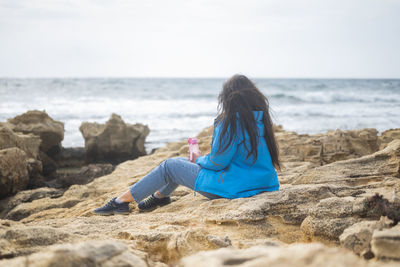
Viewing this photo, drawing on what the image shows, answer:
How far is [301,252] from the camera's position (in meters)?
1.46

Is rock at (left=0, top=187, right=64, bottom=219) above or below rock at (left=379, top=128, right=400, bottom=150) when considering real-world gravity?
below

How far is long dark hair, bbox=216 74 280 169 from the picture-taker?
337cm

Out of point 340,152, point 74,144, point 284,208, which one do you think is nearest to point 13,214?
point 284,208

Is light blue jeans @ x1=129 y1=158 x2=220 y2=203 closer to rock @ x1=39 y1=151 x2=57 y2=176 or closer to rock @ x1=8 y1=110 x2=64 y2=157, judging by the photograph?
rock @ x1=39 y1=151 x2=57 y2=176

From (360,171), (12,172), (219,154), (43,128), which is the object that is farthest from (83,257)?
(43,128)

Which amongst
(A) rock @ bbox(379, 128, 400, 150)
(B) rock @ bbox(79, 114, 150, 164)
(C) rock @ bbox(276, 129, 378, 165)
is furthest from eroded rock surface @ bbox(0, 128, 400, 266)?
(B) rock @ bbox(79, 114, 150, 164)

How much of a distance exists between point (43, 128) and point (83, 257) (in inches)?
325

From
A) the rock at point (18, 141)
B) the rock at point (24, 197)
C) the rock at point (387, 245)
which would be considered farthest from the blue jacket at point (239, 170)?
the rock at point (18, 141)

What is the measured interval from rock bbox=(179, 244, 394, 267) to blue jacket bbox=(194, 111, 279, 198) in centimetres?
175

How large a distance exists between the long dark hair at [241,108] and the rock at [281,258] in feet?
5.74

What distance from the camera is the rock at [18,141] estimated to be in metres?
7.00

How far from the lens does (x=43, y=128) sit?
30.2ft

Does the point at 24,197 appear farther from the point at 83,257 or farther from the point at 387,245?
the point at 387,245

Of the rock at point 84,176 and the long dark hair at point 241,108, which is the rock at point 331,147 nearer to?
the long dark hair at point 241,108
